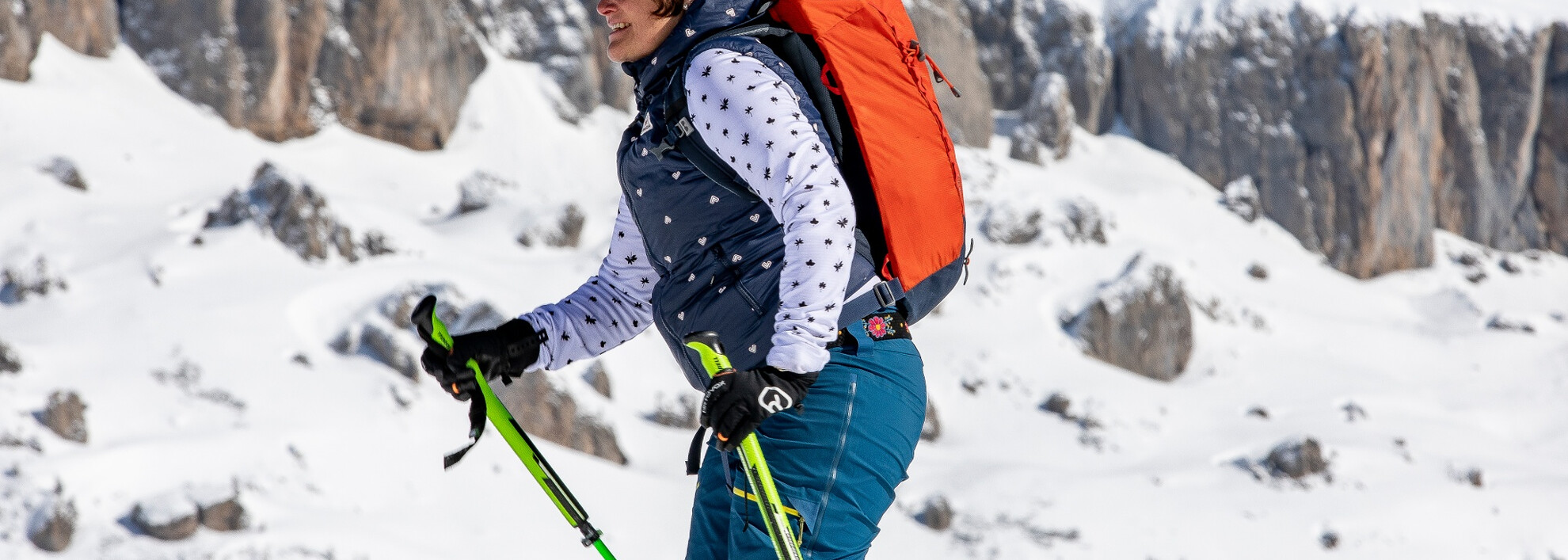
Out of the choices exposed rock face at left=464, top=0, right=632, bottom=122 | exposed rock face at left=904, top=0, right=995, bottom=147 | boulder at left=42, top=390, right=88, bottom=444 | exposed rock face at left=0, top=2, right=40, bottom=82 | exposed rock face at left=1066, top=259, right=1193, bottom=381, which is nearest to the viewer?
boulder at left=42, top=390, right=88, bottom=444

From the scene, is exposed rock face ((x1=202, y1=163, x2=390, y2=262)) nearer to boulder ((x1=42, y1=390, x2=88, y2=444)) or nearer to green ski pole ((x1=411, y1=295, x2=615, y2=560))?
boulder ((x1=42, y1=390, x2=88, y2=444))

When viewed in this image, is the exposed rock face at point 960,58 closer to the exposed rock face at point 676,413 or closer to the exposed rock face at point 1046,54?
the exposed rock face at point 1046,54

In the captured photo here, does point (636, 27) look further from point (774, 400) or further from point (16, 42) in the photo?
point (16, 42)

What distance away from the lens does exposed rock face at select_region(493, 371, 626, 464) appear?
2783 cm

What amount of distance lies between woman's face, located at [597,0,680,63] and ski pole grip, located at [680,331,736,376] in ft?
2.18

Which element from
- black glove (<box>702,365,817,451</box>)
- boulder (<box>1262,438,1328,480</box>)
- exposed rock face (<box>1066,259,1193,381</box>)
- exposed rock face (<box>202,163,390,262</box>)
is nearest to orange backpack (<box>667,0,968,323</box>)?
black glove (<box>702,365,817,451</box>)

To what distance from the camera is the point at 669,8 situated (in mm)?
2598

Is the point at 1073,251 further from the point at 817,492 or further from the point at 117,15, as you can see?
the point at 817,492

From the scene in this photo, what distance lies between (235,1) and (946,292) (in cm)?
4485

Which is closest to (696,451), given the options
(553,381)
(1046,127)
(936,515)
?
(553,381)

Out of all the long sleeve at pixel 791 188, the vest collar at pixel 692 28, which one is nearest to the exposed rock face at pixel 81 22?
the vest collar at pixel 692 28

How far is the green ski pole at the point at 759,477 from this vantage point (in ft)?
7.49

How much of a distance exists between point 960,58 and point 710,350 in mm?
62858

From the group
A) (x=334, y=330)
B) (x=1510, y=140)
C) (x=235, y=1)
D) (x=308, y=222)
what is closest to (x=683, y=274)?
(x=334, y=330)
